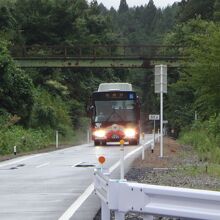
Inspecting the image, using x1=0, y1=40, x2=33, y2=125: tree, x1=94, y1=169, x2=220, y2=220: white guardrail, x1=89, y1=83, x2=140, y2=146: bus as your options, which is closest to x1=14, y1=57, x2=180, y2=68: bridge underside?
x1=0, y1=40, x2=33, y2=125: tree

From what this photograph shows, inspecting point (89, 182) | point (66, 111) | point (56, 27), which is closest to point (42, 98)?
point (66, 111)

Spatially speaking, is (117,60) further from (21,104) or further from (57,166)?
(57,166)

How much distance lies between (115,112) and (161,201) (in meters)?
32.9

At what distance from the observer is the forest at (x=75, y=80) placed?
118ft

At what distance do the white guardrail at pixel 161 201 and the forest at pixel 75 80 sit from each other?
1947cm

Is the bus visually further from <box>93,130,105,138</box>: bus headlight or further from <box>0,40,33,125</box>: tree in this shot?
<box>0,40,33,125</box>: tree

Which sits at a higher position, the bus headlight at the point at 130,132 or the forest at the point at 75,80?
the forest at the point at 75,80

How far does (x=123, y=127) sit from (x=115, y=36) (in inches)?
2386

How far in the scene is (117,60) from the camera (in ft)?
192

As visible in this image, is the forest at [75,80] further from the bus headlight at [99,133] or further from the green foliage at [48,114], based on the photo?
the bus headlight at [99,133]

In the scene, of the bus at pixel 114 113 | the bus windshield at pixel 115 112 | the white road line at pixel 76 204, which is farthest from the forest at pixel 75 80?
the white road line at pixel 76 204

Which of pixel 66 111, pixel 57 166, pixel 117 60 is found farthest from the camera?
pixel 66 111

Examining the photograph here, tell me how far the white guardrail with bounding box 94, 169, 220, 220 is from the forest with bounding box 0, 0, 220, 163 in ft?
63.9

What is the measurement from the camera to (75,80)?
8044 centimetres
